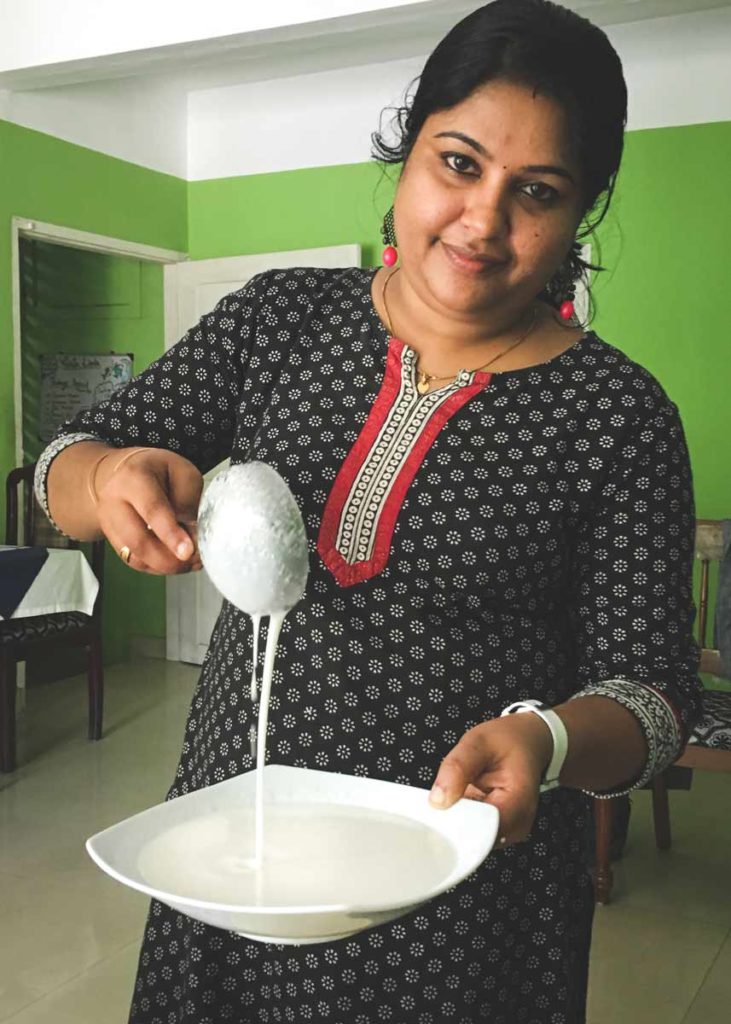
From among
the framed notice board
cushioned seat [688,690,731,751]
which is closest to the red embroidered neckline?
cushioned seat [688,690,731,751]

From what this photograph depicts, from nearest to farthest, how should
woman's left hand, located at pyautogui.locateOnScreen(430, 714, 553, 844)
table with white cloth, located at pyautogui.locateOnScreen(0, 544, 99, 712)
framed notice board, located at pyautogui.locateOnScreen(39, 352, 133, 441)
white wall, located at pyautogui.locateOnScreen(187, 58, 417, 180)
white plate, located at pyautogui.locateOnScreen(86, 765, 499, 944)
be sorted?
white plate, located at pyautogui.locateOnScreen(86, 765, 499, 944) → woman's left hand, located at pyautogui.locateOnScreen(430, 714, 553, 844) → table with white cloth, located at pyautogui.locateOnScreen(0, 544, 99, 712) → white wall, located at pyautogui.locateOnScreen(187, 58, 417, 180) → framed notice board, located at pyautogui.locateOnScreen(39, 352, 133, 441)

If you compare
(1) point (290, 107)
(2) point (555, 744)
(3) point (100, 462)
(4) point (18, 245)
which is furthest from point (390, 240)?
(1) point (290, 107)

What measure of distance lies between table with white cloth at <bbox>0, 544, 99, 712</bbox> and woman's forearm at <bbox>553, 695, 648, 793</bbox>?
9.89ft

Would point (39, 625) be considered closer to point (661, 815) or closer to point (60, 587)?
point (60, 587)

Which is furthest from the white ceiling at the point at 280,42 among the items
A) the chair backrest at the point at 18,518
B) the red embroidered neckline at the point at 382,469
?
the red embroidered neckline at the point at 382,469

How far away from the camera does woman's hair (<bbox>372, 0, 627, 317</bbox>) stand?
3.04ft

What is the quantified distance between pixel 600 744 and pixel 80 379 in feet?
16.1

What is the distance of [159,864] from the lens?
0.74 m

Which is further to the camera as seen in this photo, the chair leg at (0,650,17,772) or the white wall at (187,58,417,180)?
the white wall at (187,58,417,180)

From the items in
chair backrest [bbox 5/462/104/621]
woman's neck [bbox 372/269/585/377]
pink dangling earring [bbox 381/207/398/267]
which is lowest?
chair backrest [bbox 5/462/104/621]

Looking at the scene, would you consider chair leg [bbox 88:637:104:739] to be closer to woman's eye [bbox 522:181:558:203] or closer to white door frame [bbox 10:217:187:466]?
white door frame [bbox 10:217:187:466]

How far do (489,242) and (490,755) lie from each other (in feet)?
1.46

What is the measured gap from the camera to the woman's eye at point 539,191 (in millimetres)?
947

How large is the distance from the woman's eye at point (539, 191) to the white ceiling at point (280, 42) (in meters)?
2.77
